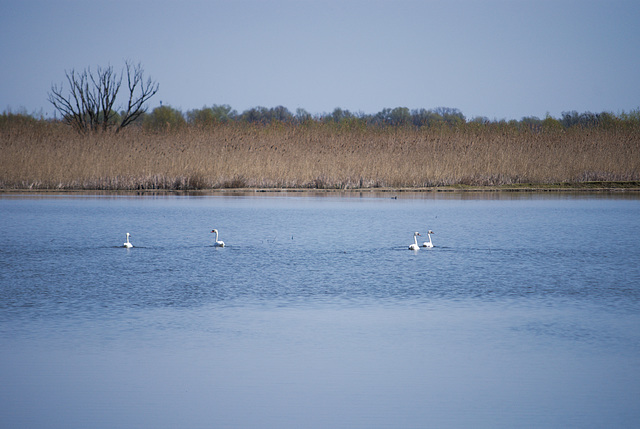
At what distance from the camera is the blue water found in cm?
458

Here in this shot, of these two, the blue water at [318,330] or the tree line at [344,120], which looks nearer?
the blue water at [318,330]

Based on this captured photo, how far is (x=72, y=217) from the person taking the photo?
52.7ft

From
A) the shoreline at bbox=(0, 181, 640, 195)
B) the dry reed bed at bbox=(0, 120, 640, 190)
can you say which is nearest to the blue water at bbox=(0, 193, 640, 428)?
the shoreline at bbox=(0, 181, 640, 195)

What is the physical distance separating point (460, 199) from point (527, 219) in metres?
5.73

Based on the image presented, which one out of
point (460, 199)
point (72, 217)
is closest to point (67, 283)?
point (72, 217)

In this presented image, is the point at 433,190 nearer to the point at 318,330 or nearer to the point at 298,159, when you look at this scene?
the point at 298,159

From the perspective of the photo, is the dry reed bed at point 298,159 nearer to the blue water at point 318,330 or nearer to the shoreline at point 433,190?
the shoreline at point 433,190

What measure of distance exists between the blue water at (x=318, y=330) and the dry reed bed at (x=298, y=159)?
11.3 metres

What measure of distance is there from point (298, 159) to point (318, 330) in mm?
18772

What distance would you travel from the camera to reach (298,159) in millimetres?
24953

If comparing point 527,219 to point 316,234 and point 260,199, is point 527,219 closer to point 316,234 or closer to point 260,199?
point 316,234

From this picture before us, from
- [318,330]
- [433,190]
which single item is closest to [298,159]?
[433,190]

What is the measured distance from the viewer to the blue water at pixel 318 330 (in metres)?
4.58

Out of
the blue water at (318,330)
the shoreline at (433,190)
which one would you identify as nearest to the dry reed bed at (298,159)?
the shoreline at (433,190)
